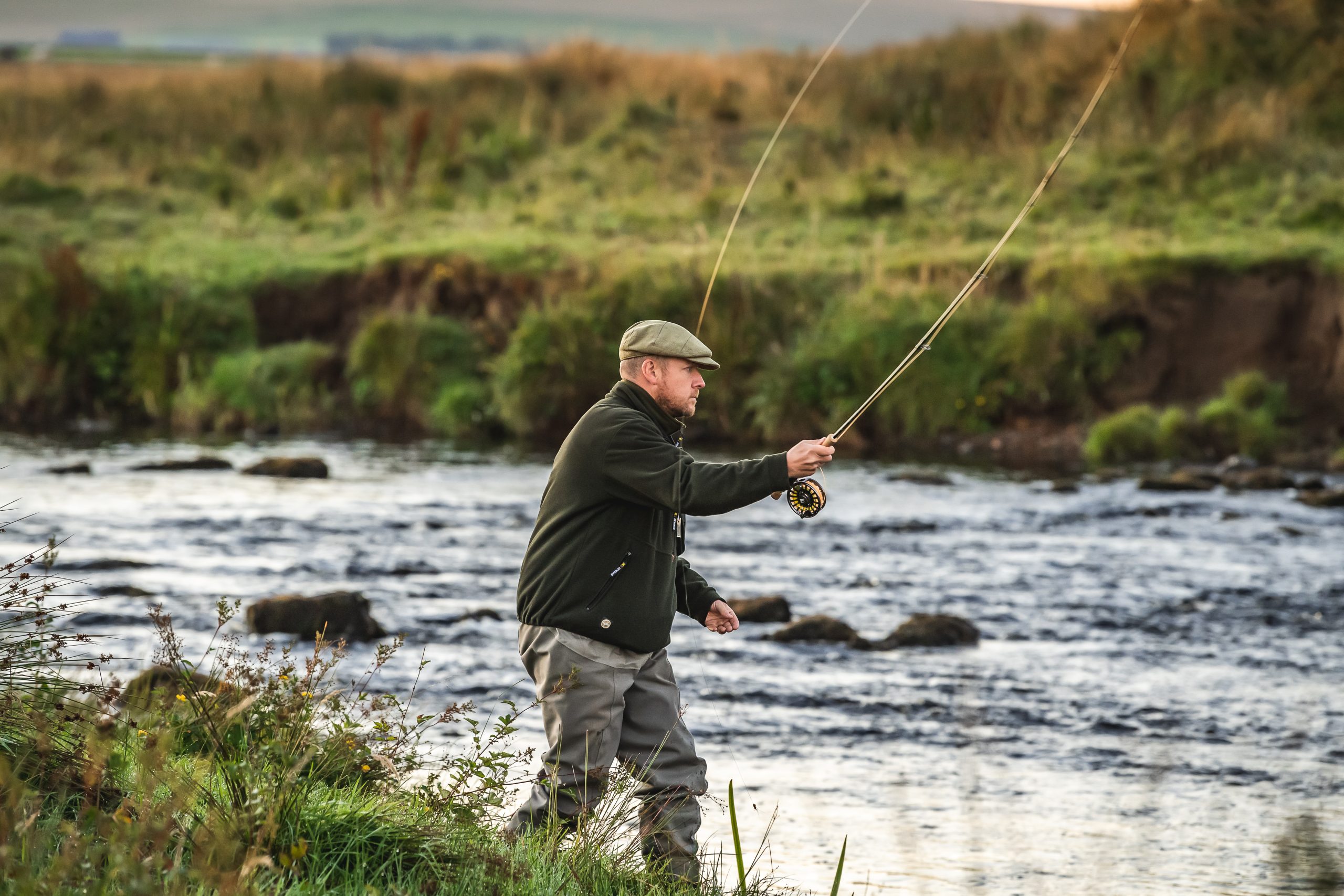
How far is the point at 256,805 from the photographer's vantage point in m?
4.12

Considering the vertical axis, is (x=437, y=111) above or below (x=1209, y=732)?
above

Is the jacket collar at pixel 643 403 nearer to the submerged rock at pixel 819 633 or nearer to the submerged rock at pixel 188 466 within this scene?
the submerged rock at pixel 819 633

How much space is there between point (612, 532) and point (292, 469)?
13.2 meters

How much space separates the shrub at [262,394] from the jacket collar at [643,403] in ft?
58.5

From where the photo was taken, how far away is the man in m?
5.01

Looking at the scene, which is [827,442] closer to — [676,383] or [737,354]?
[676,383]

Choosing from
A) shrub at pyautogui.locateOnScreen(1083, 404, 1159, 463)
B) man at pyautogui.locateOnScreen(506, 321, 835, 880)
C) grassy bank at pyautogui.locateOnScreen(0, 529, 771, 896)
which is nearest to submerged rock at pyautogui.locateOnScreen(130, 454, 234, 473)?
shrub at pyautogui.locateOnScreen(1083, 404, 1159, 463)

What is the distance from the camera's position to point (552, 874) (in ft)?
14.8

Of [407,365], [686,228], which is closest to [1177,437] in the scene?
[686,228]

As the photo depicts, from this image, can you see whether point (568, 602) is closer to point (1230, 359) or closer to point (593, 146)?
point (1230, 359)

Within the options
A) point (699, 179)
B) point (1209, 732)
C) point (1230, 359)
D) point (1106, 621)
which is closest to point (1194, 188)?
point (1230, 359)

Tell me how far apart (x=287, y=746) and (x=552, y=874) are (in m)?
0.77

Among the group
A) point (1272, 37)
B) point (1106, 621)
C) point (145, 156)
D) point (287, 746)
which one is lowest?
point (1106, 621)

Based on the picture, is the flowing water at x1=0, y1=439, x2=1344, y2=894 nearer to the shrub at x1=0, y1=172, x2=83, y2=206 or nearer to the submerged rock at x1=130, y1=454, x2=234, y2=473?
the submerged rock at x1=130, y1=454, x2=234, y2=473
